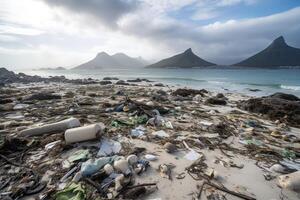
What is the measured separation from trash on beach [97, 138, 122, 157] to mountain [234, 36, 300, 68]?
116m

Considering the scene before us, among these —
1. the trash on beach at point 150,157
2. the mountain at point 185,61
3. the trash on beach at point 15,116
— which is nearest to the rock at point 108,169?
the trash on beach at point 150,157

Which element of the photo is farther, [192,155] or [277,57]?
[277,57]

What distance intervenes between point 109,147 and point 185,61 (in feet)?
433

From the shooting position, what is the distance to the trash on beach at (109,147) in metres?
3.76

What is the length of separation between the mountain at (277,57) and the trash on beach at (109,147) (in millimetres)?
116226

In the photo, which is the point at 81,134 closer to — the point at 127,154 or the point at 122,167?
the point at 127,154

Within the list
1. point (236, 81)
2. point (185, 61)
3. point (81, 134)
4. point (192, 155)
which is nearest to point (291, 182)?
point (192, 155)

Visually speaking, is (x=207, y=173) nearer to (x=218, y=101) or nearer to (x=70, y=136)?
(x=70, y=136)

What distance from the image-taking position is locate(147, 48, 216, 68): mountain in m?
127

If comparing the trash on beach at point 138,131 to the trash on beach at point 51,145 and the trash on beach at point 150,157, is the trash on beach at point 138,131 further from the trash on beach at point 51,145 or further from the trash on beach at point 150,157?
the trash on beach at point 51,145

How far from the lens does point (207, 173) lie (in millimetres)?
3191

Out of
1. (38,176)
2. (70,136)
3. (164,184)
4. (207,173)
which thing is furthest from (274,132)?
(38,176)

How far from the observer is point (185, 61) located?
130 m

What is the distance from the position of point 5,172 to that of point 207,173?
3.42 meters
